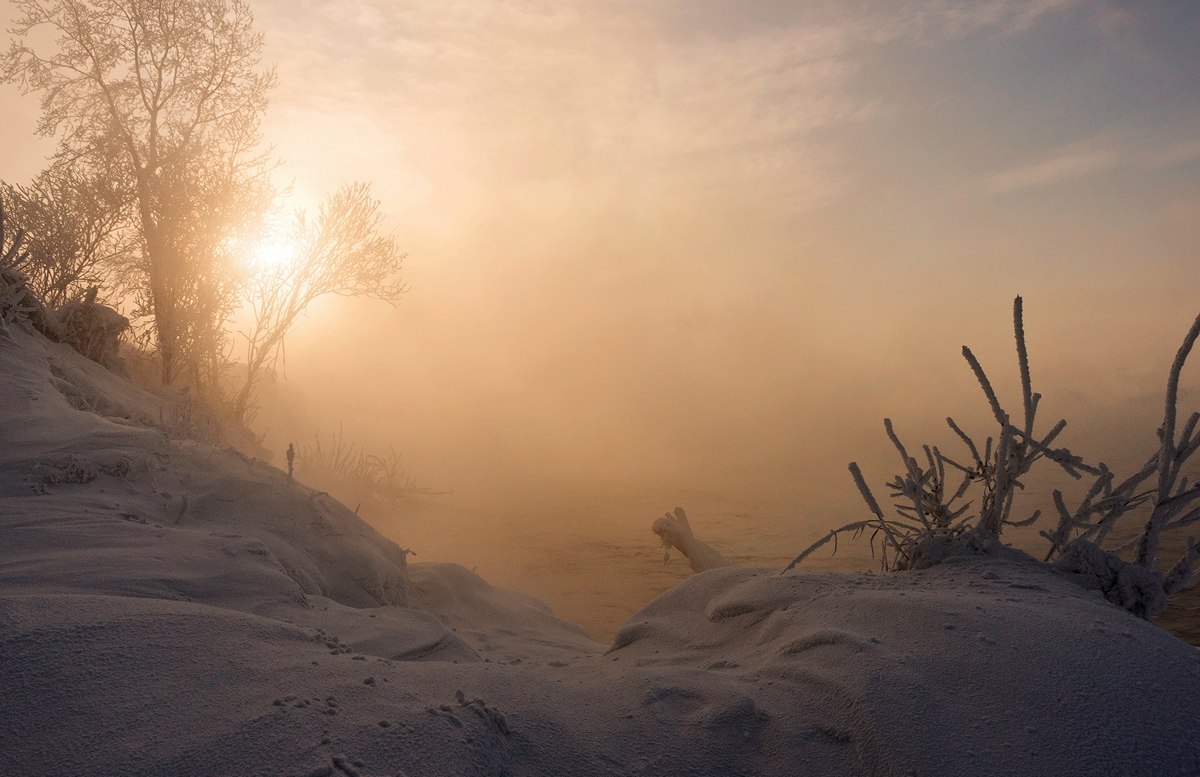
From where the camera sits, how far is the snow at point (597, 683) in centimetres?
153

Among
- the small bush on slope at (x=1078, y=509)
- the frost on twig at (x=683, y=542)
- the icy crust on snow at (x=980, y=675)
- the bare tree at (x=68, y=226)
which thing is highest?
the bare tree at (x=68, y=226)

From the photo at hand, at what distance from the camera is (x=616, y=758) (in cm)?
172

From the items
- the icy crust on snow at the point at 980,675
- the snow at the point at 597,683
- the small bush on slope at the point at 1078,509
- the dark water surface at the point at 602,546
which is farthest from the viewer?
the dark water surface at the point at 602,546

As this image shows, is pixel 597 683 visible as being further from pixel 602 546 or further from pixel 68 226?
pixel 68 226

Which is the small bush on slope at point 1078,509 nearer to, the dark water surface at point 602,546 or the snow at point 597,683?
the snow at point 597,683

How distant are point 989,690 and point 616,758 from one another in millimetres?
981

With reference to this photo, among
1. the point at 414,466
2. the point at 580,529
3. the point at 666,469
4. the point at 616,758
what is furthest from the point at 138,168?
the point at 666,469

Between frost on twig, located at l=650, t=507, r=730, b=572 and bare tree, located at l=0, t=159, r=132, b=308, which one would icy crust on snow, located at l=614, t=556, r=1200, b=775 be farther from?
bare tree, located at l=0, t=159, r=132, b=308

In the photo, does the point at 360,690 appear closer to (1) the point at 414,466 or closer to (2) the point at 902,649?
(2) the point at 902,649

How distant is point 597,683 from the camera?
215 centimetres

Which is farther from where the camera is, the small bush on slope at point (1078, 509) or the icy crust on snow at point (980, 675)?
the small bush on slope at point (1078, 509)

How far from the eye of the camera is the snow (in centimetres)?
153

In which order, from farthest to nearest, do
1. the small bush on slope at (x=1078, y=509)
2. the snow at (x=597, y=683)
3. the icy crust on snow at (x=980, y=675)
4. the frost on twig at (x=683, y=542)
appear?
1. the frost on twig at (x=683, y=542)
2. the small bush on slope at (x=1078, y=509)
3. the icy crust on snow at (x=980, y=675)
4. the snow at (x=597, y=683)

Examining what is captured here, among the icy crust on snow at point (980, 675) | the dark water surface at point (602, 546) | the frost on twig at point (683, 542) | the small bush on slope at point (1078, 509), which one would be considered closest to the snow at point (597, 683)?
the icy crust on snow at point (980, 675)
